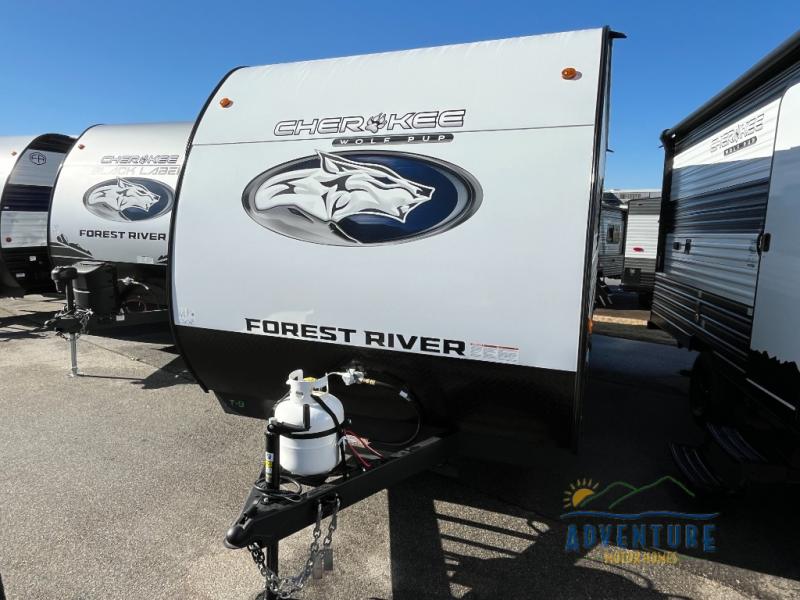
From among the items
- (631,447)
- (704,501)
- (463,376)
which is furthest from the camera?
(631,447)

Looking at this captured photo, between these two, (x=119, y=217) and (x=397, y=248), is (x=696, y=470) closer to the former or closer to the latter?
(x=397, y=248)

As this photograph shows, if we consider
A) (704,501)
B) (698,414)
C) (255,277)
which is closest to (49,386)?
(255,277)

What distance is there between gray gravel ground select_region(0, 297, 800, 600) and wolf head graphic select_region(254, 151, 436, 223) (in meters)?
1.76

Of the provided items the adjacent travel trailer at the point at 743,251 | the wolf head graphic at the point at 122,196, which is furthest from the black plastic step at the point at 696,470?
the wolf head graphic at the point at 122,196

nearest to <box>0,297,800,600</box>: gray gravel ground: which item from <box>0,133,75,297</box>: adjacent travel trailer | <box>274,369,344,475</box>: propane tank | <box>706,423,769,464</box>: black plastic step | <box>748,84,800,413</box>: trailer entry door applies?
<box>706,423,769,464</box>: black plastic step

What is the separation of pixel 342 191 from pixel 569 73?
1418 mm

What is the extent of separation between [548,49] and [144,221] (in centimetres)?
616

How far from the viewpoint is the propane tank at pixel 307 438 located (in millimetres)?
2551

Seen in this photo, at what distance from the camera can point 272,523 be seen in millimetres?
2285

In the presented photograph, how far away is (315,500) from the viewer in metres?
2.46

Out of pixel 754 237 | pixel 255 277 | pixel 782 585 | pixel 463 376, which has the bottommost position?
pixel 782 585

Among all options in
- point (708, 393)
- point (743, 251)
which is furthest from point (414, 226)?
point (708, 393)

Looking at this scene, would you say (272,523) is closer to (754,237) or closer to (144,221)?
(754,237)

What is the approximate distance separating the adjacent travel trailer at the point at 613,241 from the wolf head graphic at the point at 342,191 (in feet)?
56.1
